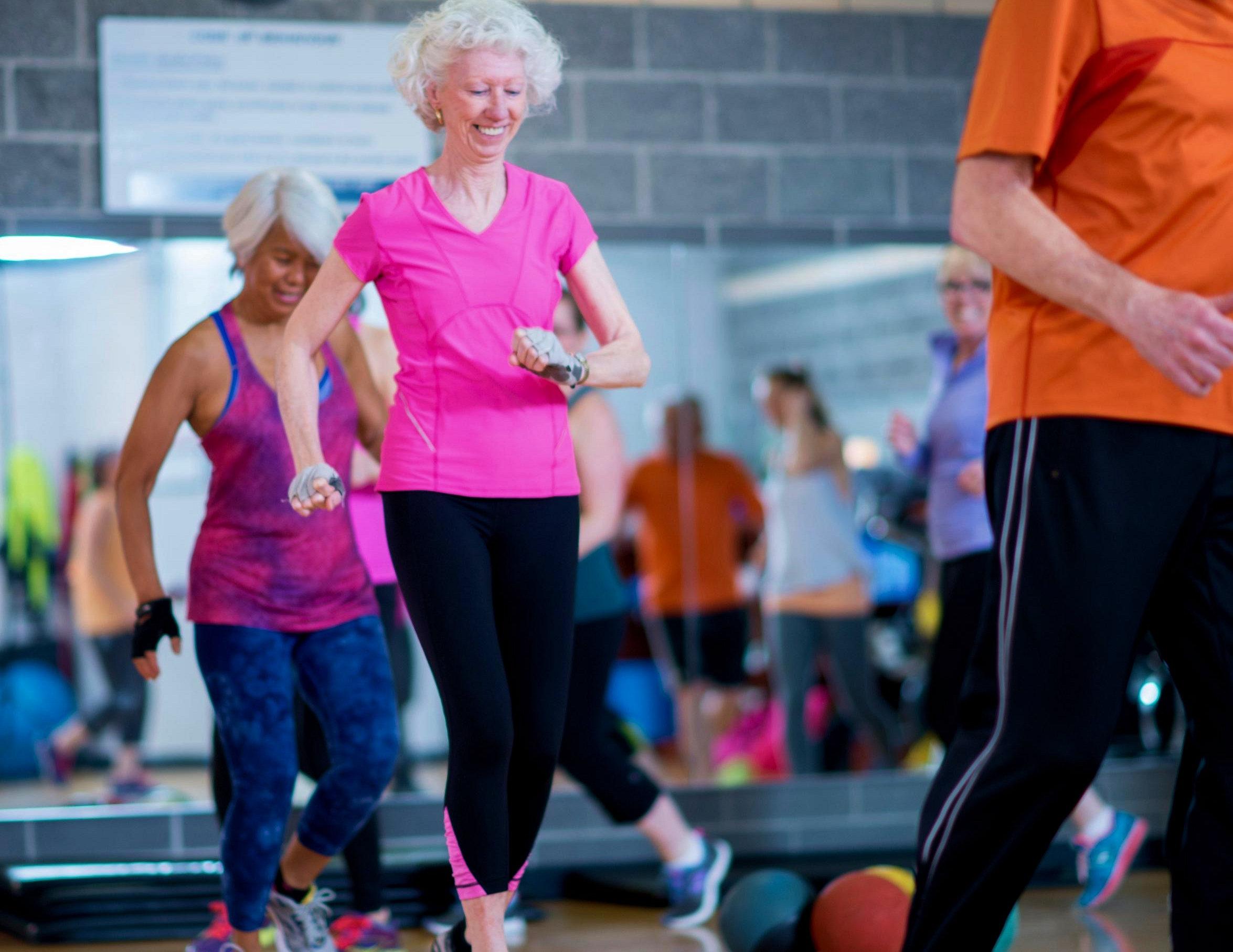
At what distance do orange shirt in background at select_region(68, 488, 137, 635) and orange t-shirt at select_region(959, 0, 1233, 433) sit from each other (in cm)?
466

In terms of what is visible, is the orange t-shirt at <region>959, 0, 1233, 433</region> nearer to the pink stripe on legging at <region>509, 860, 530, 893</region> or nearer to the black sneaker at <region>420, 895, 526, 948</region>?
the pink stripe on legging at <region>509, 860, 530, 893</region>

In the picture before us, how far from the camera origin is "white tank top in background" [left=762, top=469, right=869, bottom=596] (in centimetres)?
504

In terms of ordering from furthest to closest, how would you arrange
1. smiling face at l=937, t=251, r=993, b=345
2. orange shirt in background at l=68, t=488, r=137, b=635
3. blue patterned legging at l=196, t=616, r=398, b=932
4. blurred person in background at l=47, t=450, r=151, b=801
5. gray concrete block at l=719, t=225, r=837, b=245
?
orange shirt in background at l=68, t=488, r=137, b=635 → blurred person in background at l=47, t=450, r=151, b=801 → gray concrete block at l=719, t=225, r=837, b=245 → smiling face at l=937, t=251, r=993, b=345 → blue patterned legging at l=196, t=616, r=398, b=932

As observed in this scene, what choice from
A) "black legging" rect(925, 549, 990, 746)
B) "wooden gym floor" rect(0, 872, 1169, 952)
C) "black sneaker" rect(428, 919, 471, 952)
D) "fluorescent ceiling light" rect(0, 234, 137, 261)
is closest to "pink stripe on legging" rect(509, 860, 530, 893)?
"black sneaker" rect(428, 919, 471, 952)

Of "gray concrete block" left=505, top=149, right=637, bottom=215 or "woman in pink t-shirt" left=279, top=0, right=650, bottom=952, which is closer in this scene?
"woman in pink t-shirt" left=279, top=0, right=650, bottom=952

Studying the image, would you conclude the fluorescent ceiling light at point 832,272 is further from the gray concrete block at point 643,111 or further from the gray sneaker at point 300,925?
the gray sneaker at point 300,925

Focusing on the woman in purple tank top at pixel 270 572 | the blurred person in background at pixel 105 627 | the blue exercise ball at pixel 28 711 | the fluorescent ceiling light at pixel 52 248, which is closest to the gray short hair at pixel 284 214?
the woman in purple tank top at pixel 270 572

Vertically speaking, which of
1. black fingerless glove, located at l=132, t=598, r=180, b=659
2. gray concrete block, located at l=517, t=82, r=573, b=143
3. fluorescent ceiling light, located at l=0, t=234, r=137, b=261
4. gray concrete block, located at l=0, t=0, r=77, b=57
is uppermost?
gray concrete block, located at l=0, t=0, r=77, b=57

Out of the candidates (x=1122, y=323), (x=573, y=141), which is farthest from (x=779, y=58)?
(x=1122, y=323)

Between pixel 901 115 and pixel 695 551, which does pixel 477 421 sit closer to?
pixel 695 551

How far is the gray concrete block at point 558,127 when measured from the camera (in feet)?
14.5

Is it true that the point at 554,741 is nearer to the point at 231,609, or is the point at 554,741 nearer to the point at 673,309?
the point at 231,609

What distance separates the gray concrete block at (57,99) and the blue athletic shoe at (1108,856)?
3367 mm

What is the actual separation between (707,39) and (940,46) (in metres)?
0.79
